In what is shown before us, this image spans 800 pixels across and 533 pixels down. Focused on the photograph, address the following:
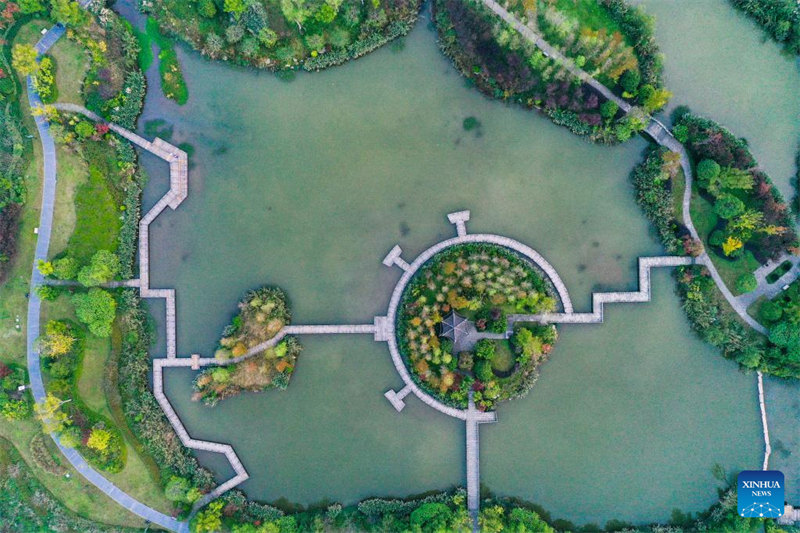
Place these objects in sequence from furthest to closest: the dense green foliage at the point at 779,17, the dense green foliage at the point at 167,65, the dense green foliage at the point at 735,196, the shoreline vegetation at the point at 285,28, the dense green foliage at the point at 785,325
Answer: the dense green foliage at the point at 167,65, the shoreline vegetation at the point at 285,28, the dense green foliage at the point at 779,17, the dense green foliage at the point at 735,196, the dense green foliage at the point at 785,325

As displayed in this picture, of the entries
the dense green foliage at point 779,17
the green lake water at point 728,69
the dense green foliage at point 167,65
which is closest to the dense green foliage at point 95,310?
the dense green foliage at point 167,65

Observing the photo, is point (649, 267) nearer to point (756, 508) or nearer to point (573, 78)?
point (573, 78)

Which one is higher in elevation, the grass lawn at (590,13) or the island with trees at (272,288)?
the grass lawn at (590,13)

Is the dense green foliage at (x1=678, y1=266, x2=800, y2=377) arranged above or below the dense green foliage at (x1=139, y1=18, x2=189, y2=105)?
below

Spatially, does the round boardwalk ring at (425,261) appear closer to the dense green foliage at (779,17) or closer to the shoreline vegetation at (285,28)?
the shoreline vegetation at (285,28)

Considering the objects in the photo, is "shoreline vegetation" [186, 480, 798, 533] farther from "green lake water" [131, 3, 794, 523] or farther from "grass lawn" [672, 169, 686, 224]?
"grass lawn" [672, 169, 686, 224]

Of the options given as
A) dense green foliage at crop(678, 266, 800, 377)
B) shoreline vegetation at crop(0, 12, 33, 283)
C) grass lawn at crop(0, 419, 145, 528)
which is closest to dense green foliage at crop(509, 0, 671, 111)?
dense green foliage at crop(678, 266, 800, 377)
